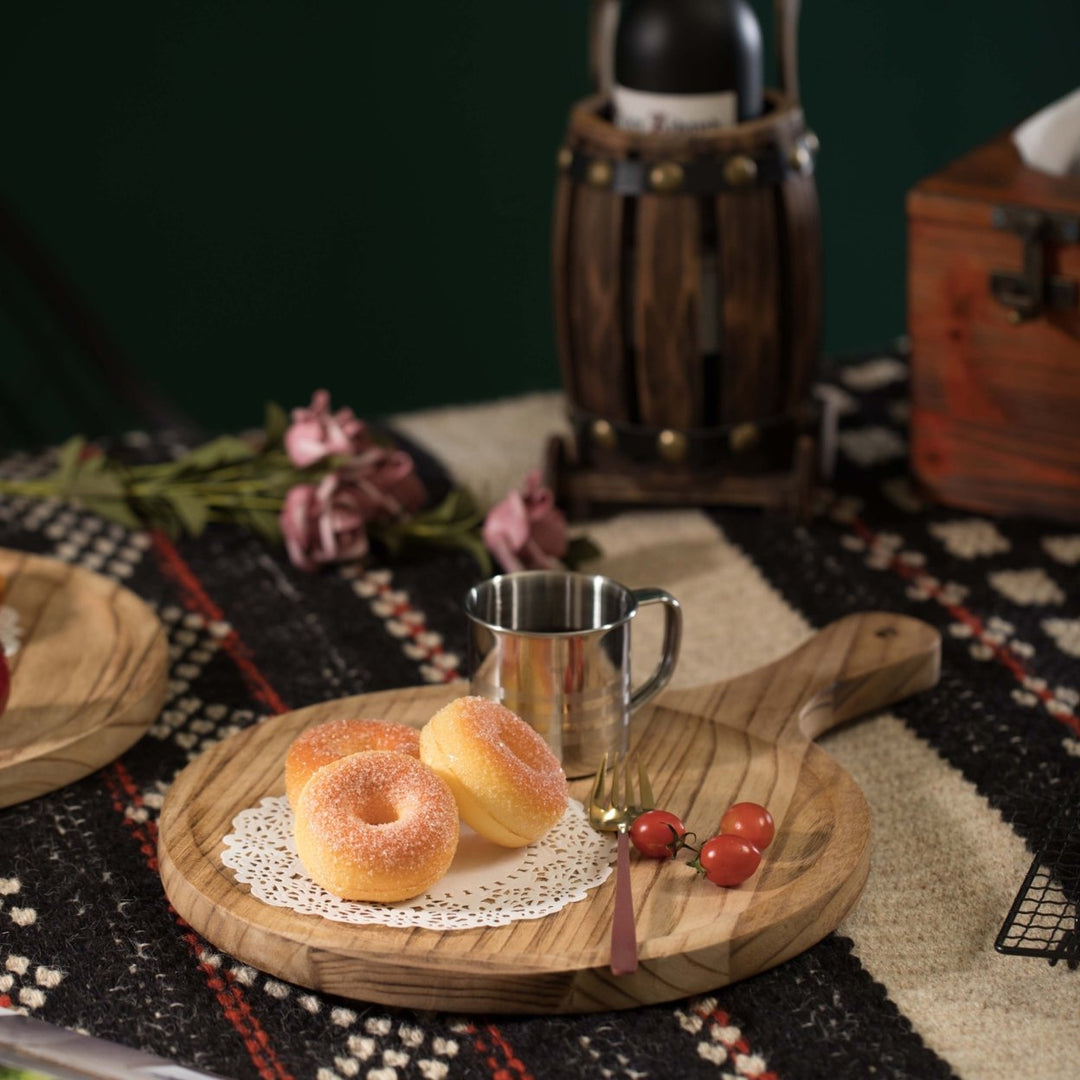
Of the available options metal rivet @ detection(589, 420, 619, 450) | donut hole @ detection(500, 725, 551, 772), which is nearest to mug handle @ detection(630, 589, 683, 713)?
donut hole @ detection(500, 725, 551, 772)

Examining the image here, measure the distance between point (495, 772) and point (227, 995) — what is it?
18 centimetres

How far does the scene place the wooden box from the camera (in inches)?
54.7

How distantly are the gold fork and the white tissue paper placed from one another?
73 centimetres

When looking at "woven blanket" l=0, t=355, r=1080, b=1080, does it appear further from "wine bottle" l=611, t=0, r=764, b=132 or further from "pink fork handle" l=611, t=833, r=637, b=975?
"wine bottle" l=611, t=0, r=764, b=132

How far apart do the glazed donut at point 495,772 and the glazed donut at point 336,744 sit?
4 cm

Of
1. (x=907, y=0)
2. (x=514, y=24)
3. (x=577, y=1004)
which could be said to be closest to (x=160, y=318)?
(x=514, y=24)

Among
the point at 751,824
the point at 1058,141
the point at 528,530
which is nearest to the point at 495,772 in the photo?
the point at 751,824

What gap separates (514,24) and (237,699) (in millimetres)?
1608

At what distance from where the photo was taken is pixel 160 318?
2.58 meters

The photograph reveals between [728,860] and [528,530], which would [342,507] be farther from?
[728,860]

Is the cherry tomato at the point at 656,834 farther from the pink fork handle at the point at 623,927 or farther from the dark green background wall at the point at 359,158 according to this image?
the dark green background wall at the point at 359,158

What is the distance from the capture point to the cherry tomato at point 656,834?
922mm

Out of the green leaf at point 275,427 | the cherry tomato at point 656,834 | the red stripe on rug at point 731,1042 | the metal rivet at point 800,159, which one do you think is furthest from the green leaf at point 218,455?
the red stripe on rug at point 731,1042

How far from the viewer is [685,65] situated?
1348 mm
